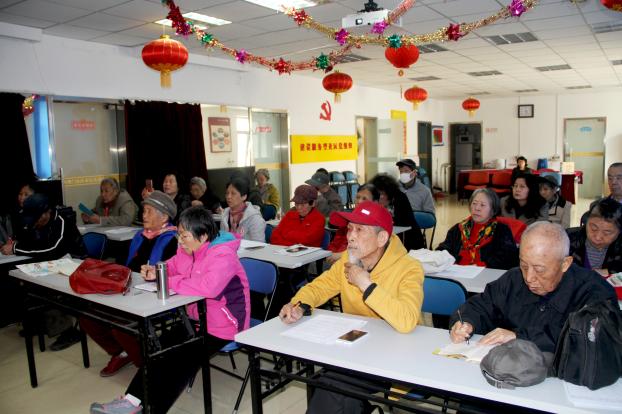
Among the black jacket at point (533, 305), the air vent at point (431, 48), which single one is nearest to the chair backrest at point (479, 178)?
the air vent at point (431, 48)

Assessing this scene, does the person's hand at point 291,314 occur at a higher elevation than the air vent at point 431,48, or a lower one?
lower

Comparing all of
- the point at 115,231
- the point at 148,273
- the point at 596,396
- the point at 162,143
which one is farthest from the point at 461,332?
the point at 162,143

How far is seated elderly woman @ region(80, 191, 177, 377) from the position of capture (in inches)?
134

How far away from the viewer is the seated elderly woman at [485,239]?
136 inches

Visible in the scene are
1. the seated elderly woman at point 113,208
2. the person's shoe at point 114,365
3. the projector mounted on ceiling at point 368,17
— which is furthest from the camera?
the seated elderly woman at point 113,208

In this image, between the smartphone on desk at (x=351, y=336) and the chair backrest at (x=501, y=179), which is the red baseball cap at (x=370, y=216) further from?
the chair backrest at (x=501, y=179)

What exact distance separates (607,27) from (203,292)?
6.40 metres

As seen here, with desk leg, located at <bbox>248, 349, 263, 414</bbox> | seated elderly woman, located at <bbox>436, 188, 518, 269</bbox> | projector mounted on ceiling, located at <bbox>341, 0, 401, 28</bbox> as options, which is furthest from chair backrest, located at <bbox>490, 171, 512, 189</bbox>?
desk leg, located at <bbox>248, 349, 263, 414</bbox>

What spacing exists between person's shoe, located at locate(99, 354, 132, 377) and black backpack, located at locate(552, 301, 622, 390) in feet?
9.94

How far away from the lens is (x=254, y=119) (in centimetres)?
911

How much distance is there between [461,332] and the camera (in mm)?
2039

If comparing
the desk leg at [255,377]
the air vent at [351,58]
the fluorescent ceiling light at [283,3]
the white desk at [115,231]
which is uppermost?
the air vent at [351,58]

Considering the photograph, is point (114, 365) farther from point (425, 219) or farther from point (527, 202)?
point (527, 202)

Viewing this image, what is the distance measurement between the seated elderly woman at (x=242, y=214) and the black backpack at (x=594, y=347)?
11.1 ft
